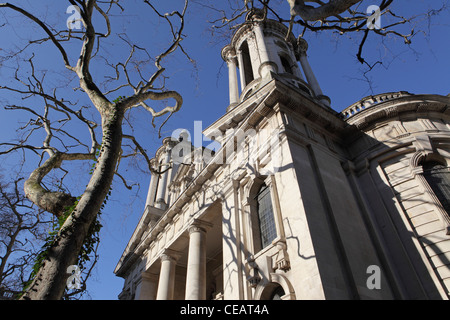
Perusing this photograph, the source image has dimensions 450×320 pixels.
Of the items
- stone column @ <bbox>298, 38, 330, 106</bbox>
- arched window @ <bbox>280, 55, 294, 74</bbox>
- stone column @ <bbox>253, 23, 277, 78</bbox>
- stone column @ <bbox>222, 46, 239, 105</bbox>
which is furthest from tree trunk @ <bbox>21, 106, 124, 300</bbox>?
arched window @ <bbox>280, 55, 294, 74</bbox>

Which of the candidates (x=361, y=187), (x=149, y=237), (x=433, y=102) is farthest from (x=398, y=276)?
(x=149, y=237)

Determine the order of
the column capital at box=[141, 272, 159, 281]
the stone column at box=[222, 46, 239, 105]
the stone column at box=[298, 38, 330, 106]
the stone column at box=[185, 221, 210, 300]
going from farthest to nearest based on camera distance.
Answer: the stone column at box=[222, 46, 239, 105], the stone column at box=[298, 38, 330, 106], the column capital at box=[141, 272, 159, 281], the stone column at box=[185, 221, 210, 300]

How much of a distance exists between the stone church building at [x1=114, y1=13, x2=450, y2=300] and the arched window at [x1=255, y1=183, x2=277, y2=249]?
40 millimetres

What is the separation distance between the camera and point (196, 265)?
12.6 meters

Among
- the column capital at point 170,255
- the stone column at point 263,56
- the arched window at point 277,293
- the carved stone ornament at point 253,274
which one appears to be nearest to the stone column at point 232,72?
the stone column at point 263,56

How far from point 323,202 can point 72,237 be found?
730 centimetres

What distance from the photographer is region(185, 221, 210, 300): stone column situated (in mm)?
11969

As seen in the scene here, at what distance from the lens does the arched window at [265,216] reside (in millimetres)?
10086

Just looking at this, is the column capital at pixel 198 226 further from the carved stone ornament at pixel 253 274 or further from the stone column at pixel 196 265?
the carved stone ornament at pixel 253 274

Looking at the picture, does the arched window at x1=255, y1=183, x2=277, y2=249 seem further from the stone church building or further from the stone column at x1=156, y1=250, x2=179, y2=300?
the stone column at x1=156, y1=250, x2=179, y2=300

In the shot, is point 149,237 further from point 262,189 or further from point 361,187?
point 361,187

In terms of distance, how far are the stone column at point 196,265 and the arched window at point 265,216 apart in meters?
3.84

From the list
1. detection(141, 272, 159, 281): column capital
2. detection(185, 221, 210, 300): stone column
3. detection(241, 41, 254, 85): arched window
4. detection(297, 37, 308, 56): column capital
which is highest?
detection(297, 37, 308, 56): column capital
